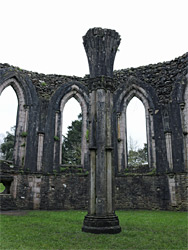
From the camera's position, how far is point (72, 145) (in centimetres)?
2611

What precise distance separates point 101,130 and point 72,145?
19278mm

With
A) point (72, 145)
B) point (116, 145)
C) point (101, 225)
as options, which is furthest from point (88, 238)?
point (72, 145)

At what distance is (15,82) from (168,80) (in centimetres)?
867

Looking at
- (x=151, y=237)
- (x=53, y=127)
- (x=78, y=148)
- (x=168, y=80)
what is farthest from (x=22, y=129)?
(x=78, y=148)

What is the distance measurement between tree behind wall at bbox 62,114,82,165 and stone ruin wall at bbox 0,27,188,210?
437 inches

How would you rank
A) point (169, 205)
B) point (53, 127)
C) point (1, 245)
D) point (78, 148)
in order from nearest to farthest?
point (1, 245) → point (169, 205) → point (53, 127) → point (78, 148)

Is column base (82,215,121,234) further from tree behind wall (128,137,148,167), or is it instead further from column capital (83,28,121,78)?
tree behind wall (128,137,148,167)

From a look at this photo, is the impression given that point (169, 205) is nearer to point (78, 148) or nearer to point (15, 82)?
point (15, 82)

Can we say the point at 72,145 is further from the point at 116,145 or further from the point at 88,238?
the point at 88,238

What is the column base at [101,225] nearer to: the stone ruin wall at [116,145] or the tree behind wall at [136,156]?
the stone ruin wall at [116,145]

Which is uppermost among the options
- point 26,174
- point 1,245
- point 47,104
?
point 47,104

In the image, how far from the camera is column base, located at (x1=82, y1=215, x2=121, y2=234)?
Answer: 6254 millimetres

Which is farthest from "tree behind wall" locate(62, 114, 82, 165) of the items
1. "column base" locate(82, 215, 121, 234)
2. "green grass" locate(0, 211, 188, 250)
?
"column base" locate(82, 215, 121, 234)

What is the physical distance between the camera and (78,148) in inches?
997
